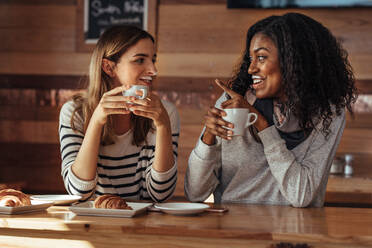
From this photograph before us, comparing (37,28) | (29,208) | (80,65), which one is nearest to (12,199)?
(29,208)

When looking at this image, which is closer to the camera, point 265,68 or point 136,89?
point 136,89

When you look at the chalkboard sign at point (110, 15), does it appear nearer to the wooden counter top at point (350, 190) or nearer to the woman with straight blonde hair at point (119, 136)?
the woman with straight blonde hair at point (119, 136)

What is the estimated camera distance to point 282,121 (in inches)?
68.7

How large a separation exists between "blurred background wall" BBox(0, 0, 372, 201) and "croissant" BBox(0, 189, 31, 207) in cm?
196

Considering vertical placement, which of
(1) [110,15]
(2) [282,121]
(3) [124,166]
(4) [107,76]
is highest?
(1) [110,15]

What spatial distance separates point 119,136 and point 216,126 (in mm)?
464

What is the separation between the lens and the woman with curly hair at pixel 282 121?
1635mm

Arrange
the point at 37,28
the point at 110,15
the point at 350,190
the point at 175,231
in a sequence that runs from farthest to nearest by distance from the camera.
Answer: the point at 37,28
the point at 110,15
the point at 350,190
the point at 175,231

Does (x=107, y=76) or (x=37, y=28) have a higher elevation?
(x=37, y=28)

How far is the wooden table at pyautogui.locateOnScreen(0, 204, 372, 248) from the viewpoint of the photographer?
42.6 inches

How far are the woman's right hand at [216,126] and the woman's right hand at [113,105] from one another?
261mm

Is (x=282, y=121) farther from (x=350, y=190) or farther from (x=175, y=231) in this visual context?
(x=350, y=190)

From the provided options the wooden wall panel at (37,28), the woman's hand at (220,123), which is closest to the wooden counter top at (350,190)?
the woman's hand at (220,123)

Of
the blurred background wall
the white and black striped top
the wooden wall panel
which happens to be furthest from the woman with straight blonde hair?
the wooden wall panel
